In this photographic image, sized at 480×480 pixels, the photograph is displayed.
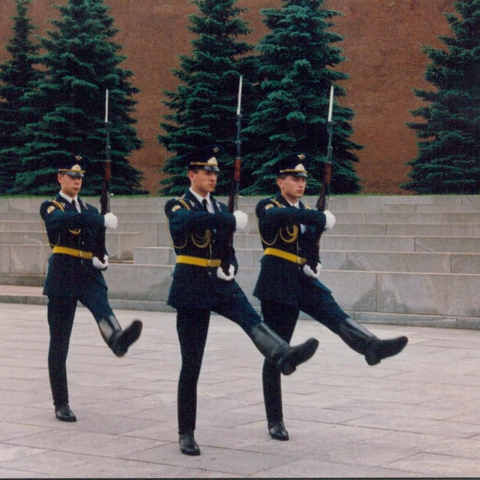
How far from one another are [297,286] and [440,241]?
25.2 feet

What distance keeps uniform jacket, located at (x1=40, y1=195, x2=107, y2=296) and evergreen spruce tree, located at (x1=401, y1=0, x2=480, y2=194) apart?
52.6 feet

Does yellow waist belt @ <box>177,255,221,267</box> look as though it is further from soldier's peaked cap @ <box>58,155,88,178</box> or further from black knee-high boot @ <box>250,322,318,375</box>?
soldier's peaked cap @ <box>58,155,88,178</box>

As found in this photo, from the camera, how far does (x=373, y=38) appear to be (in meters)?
27.7

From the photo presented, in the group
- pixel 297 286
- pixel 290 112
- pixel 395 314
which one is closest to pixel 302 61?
pixel 290 112

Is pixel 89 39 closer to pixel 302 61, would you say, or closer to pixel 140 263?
pixel 302 61

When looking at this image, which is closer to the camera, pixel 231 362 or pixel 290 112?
pixel 231 362

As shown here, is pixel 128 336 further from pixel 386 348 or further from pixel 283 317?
pixel 386 348

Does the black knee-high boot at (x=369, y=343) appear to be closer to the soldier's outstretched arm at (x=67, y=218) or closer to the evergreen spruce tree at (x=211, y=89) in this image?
the soldier's outstretched arm at (x=67, y=218)

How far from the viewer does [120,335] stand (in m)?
5.67

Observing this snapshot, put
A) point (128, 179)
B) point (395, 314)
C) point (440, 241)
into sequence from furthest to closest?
1. point (128, 179)
2. point (440, 241)
3. point (395, 314)

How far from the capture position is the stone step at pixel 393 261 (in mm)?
11555

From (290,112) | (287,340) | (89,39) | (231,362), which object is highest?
(89,39)

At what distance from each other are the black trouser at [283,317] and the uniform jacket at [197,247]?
347mm

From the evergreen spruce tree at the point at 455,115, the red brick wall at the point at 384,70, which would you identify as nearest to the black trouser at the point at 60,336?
the evergreen spruce tree at the point at 455,115
